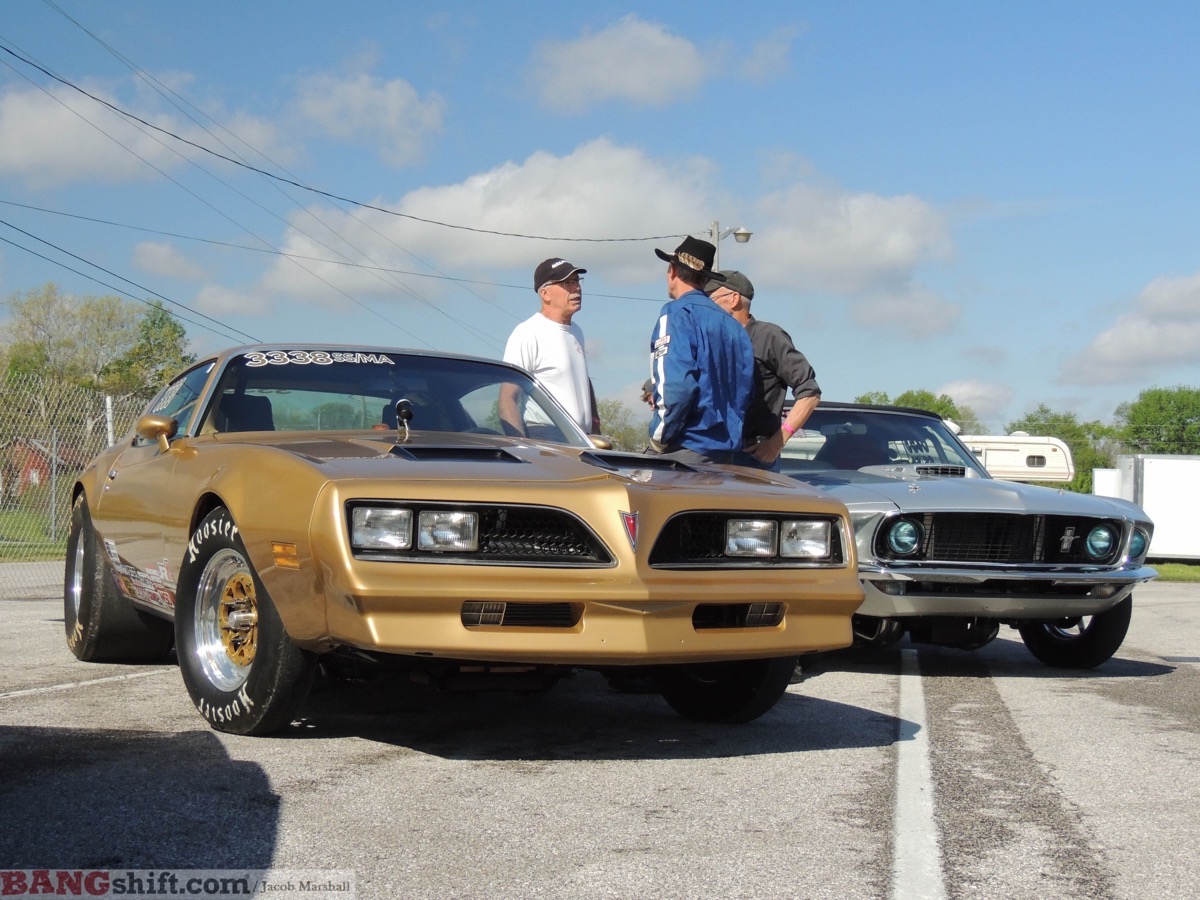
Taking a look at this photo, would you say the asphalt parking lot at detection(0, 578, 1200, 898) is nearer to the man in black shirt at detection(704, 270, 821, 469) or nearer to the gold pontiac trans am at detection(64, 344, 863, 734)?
the gold pontiac trans am at detection(64, 344, 863, 734)

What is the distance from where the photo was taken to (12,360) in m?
60.0

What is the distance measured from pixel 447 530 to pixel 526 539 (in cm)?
24

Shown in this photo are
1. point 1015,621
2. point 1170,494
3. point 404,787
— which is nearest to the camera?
point 404,787

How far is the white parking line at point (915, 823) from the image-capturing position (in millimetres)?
2896

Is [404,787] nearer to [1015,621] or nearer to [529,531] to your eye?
[529,531]

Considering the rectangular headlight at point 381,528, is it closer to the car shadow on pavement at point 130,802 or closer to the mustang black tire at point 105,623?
the car shadow on pavement at point 130,802

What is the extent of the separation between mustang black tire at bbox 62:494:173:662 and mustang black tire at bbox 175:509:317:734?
4.65 ft

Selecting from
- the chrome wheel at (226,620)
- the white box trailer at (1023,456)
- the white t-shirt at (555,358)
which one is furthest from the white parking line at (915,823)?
the white box trailer at (1023,456)

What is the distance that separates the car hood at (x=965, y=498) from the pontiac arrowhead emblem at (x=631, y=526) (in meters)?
2.61

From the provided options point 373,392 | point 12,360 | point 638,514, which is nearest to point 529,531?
point 638,514

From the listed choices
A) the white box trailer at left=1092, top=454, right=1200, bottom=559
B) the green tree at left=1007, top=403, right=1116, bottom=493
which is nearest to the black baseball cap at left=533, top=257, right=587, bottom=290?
the white box trailer at left=1092, top=454, right=1200, bottom=559

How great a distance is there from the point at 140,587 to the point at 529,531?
225 centimetres

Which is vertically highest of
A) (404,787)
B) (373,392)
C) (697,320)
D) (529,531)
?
(697,320)

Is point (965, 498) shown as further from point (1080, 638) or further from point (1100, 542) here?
point (1080, 638)
